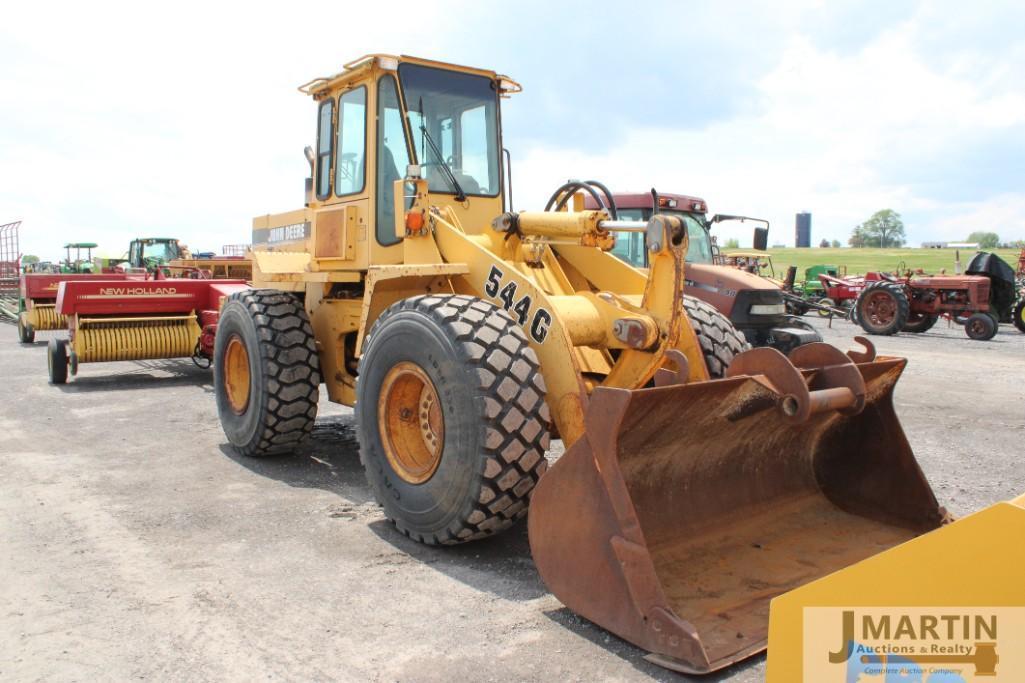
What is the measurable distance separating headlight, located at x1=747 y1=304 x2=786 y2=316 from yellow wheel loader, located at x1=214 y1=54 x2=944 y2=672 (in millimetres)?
5343

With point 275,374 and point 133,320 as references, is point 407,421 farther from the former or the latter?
point 133,320

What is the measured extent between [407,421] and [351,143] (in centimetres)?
242

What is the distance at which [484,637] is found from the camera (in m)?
3.29

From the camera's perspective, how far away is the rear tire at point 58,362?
10328mm

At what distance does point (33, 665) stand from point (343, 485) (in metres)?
2.67

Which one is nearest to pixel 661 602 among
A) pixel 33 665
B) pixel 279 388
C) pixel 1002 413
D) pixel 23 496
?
pixel 33 665

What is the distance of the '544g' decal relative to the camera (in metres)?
4.31

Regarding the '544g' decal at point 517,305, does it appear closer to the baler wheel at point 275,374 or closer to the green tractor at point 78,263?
the baler wheel at point 275,374

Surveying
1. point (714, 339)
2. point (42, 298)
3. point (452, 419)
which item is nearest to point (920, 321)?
point (714, 339)

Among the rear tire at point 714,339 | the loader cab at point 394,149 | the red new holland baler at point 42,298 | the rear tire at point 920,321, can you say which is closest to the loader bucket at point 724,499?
the rear tire at point 714,339

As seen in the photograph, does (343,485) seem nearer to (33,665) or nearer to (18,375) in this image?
(33,665)

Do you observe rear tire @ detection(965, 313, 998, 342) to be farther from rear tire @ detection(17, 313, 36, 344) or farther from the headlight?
rear tire @ detection(17, 313, 36, 344)

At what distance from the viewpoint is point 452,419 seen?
→ 4.04 m
